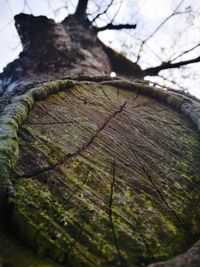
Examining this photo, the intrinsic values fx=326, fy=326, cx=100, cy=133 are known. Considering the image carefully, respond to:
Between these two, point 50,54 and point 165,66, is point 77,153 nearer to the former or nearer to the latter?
point 50,54

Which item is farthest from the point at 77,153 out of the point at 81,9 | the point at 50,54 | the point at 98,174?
the point at 81,9

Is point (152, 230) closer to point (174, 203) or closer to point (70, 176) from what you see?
point (174, 203)

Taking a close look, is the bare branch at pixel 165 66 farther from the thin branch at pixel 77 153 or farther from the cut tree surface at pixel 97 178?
the thin branch at pixel 77 153

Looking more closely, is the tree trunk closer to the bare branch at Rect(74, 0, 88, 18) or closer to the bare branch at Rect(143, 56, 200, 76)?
the bare branch at Rect(143, 56, 200, 76)

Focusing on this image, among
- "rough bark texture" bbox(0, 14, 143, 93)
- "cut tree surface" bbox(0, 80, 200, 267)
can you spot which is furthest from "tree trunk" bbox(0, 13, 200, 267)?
"rough bark texture" bbox(0, 14, 143, 93)

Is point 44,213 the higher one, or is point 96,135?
point 96,135

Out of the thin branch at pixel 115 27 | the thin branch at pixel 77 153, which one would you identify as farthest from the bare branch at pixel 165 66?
the thin branch at pixel 77 153

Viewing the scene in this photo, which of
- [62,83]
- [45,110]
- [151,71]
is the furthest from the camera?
[151,71]

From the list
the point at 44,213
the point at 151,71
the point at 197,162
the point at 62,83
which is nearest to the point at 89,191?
the point at 44,213
